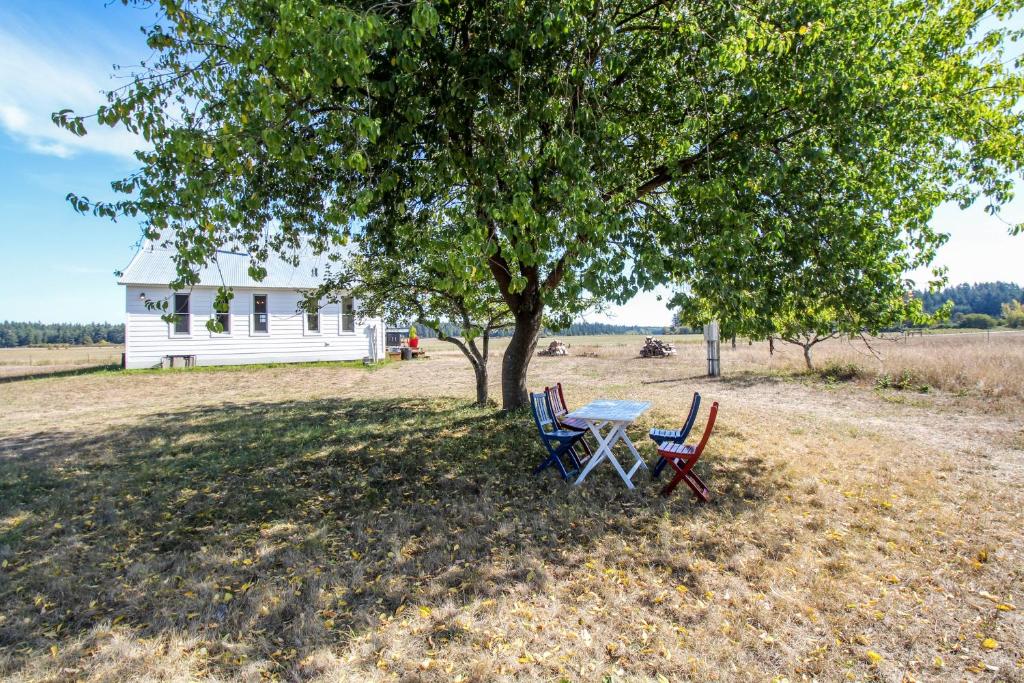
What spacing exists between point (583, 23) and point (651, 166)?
2224mm

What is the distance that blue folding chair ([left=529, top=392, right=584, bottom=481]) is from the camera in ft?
20.1

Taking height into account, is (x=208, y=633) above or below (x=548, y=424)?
below

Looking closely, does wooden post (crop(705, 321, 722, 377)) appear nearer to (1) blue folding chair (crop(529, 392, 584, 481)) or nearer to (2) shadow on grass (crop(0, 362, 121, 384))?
(1) blue folding chair (crop(529, 392, 584, 481))

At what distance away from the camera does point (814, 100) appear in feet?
17.1

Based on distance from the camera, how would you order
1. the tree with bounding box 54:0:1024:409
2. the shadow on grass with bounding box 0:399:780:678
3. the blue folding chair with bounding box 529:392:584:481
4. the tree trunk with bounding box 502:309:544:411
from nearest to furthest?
1. the shadow on grass with bounding box 0:399:780:678
2. the tree with bounding box 54:0:1024:409
3. the blue folding chair with bounding box 529:392:584:481
4. the tree trunk with bounding box 502:309:544:411

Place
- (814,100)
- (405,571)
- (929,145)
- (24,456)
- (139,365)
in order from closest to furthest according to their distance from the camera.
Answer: (405,571) → (814,100) → (929,145) → (24,456) → (139,365)

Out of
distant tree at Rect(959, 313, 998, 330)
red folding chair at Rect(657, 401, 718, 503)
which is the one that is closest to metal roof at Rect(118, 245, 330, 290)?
red folding chair at Rect(657, 401, 718, 503)

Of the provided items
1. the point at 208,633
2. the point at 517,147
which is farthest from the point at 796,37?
the point at 208,633

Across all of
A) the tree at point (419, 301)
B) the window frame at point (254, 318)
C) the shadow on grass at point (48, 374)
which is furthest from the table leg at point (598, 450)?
the shadow on grass at point (48, 374)

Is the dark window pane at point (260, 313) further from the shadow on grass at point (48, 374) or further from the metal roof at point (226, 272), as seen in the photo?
the shadow on grass at point (48, 374)

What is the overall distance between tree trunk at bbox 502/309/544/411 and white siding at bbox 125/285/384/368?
32.9 ft

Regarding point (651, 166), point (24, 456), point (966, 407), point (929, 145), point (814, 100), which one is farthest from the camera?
point (966, 407)

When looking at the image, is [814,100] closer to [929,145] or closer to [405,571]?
[929,145]

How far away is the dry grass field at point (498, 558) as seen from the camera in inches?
121
